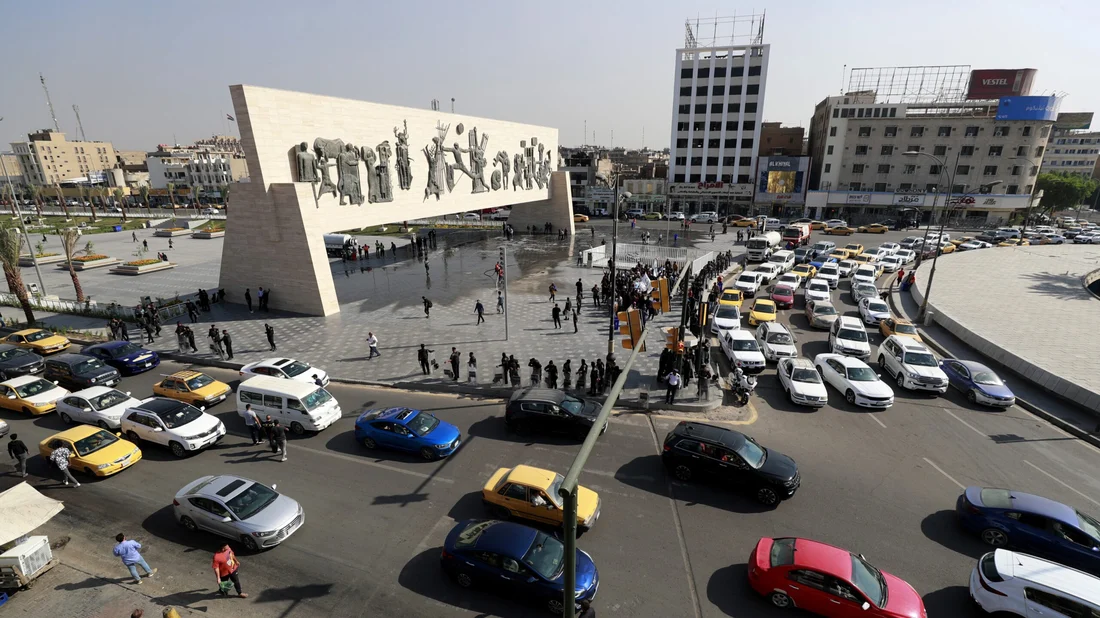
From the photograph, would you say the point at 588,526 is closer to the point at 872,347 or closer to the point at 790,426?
the point at 790,426

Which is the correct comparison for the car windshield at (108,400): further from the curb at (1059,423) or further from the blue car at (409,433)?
the curb at (1059,423)

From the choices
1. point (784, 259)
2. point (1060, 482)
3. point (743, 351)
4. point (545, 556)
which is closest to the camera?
point (545, 556)

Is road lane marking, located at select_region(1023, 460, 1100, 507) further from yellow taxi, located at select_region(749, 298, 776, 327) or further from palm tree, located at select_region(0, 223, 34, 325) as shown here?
palm tree, located at select_region(0, 223, 34, 325)

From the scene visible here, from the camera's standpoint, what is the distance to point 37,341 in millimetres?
21625

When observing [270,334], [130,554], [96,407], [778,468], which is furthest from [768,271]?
[96,407]

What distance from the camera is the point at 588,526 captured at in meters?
10.5

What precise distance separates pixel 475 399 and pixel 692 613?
10.4 m

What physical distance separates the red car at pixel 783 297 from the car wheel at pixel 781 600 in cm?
2195

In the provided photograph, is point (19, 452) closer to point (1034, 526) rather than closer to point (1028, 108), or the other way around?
point (1034, 526)

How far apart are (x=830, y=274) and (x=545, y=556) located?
3068 cm

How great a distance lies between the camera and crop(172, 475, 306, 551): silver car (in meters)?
10.1

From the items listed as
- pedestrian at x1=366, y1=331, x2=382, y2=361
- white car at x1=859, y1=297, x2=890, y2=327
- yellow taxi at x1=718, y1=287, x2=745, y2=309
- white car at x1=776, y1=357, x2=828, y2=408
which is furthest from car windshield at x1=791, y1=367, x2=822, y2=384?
pedestrian at x1=366, y1=331, x2=382, y2=361

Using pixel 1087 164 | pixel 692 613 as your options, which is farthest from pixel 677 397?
pixel 1087 164

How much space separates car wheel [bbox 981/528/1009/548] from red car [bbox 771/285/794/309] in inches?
739
